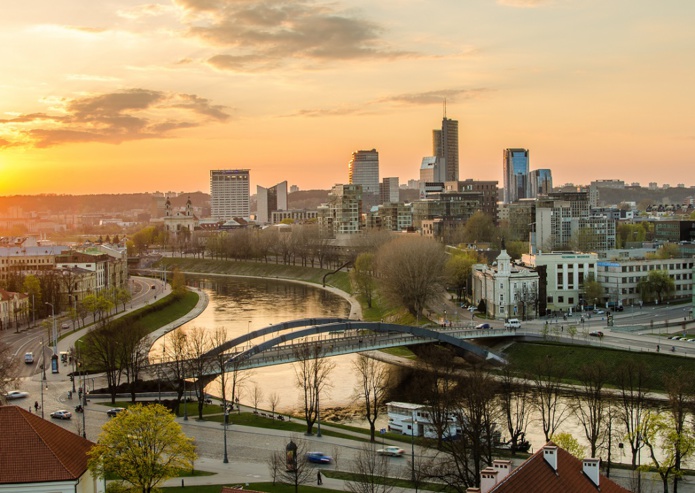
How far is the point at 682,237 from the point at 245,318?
54697 millimetres

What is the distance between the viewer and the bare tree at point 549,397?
34.3m

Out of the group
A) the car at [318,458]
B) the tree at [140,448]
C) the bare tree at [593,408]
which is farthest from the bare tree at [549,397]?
the tree at [140,448]

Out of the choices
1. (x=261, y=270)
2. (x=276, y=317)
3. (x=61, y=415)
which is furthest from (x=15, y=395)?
(x=261, y=270)

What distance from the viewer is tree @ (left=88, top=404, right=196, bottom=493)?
23016 millimetres

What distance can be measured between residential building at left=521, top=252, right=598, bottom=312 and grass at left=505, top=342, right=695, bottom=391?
56.3 ft

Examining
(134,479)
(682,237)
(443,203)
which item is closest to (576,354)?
(134,479)

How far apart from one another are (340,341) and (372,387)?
8.28 metres

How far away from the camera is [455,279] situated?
73750mm

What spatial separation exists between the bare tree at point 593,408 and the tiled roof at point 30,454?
17.2 m

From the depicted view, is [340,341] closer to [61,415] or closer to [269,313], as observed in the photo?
[61,415]

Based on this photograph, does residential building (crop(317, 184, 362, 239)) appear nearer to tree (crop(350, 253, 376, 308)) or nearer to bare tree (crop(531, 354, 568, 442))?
tree (crop(350, 253, 376, 308))

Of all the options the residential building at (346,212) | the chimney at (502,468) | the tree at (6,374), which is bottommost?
the tree at (6,374)

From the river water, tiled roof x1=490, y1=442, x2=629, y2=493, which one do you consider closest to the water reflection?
the river water

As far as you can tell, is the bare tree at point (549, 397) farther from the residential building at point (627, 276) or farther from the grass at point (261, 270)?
the grass at point (261, 270)
